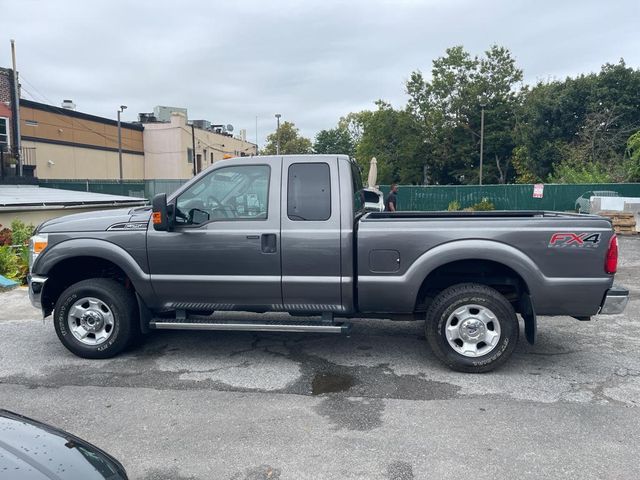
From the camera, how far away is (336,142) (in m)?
91.1

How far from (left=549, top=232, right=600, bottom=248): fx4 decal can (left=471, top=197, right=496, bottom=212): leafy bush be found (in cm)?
1834

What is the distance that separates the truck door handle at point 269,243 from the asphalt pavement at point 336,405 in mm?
1146

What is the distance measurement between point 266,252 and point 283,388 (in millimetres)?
1218

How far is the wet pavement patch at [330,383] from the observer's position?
435 centimetres

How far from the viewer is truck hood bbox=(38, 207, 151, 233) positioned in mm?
4961

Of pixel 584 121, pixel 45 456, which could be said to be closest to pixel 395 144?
pixel 584 121

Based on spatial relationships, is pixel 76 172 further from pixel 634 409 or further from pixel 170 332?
pixel 634 409

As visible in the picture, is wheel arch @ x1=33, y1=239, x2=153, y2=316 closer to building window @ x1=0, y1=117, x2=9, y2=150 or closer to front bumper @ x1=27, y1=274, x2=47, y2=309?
front bumper @ x1=27, y1=274, x2=47, y2=309

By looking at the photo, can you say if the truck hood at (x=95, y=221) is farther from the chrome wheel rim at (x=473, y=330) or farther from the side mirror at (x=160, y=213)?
the chrome wheel rim at (x=473, y=330)

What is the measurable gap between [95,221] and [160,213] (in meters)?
0.88

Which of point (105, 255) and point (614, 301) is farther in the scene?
point (105, 255)

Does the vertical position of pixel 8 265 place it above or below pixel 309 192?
below

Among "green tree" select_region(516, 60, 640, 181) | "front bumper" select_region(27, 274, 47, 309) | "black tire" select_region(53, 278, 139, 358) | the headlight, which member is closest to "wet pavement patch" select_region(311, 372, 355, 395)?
"black tire" select_region(53, 278, 139, 358)

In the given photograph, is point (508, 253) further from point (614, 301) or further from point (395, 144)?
point (395, 144)
